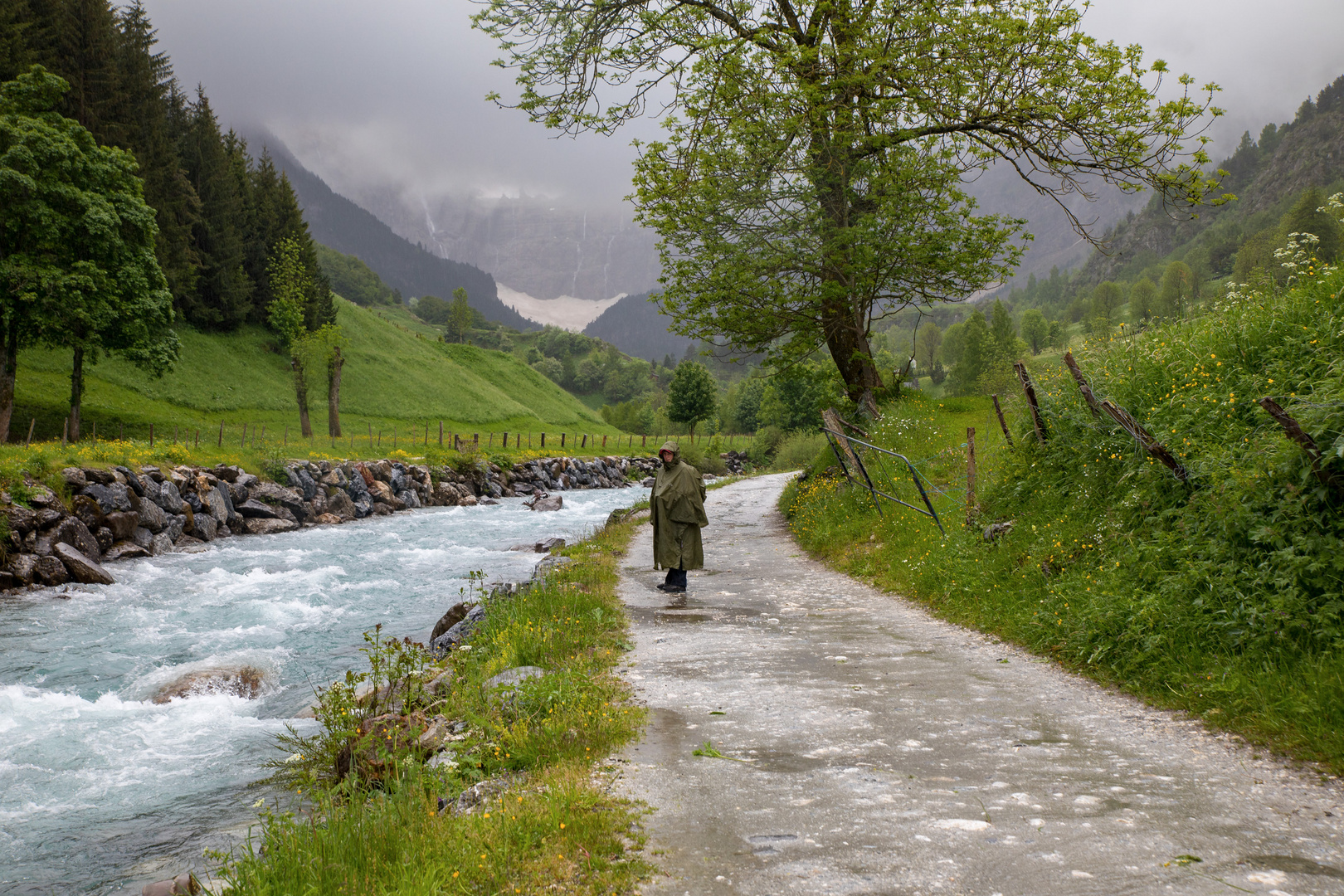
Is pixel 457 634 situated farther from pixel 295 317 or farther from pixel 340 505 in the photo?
pixel 295 317

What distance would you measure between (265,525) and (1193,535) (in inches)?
955

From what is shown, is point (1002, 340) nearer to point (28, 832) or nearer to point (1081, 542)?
point (1081, 542)

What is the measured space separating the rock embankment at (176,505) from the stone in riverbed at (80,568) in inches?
0.7

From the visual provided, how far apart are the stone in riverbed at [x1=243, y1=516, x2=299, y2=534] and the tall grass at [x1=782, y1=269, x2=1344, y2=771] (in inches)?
797

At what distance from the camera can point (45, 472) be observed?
16.9 m

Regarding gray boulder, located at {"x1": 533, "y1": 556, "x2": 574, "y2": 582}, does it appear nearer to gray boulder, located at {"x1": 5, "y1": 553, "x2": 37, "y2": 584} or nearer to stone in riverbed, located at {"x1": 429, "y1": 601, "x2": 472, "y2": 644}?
stone in riverbed, located at {"x1": 429, "y1": 601, "x2": 472, "y2": 644}

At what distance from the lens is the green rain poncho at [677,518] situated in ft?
36.1

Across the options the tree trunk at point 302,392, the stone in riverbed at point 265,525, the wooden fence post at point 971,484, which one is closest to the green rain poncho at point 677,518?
the wooden fence post at point 971,484

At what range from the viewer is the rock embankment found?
48.0 ft

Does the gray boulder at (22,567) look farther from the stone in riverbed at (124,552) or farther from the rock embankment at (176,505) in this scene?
the stone in riverbed at (124,552)

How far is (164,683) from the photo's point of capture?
8820mm

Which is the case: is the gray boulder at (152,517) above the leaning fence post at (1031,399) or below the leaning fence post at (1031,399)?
below

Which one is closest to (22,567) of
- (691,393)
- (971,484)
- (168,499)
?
(168,499)

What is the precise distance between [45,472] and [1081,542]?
2137cm
